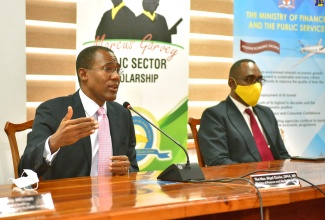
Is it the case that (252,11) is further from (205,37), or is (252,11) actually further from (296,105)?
(296,105)

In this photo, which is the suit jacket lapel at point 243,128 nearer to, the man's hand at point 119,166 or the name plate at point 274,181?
the man's hand at point 119,166

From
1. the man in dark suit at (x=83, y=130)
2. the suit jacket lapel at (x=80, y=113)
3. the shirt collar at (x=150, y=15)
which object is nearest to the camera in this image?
the man in dark suit at (x=83, y=130)

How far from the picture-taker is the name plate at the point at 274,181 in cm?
240

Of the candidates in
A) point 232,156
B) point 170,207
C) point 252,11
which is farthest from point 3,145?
point 252,11

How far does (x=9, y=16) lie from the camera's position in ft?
12.7

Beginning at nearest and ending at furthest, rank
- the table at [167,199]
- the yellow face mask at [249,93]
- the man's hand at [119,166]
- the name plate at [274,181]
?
the table at [167,199], the name plate at [274,181], the man's hand at [119,166], the yellow face mask at [249,93]

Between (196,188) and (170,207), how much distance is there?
1.35 feet

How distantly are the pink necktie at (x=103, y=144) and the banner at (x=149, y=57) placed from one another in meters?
1.21

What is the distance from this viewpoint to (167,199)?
2.09 metres

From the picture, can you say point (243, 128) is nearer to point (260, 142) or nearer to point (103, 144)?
point (260, 142)

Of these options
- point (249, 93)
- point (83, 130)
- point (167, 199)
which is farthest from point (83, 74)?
point (167, 199)

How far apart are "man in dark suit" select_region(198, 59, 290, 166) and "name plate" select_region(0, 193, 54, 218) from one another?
82.8 inches

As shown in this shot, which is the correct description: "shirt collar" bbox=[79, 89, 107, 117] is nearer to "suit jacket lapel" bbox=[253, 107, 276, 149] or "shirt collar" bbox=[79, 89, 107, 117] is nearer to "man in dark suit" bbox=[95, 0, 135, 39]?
"man in dark suit" bbox=[95, 0, 135, 39]

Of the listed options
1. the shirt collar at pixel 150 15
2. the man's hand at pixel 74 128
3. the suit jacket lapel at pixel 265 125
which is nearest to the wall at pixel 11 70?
the shirt collar at pixel 150 15
